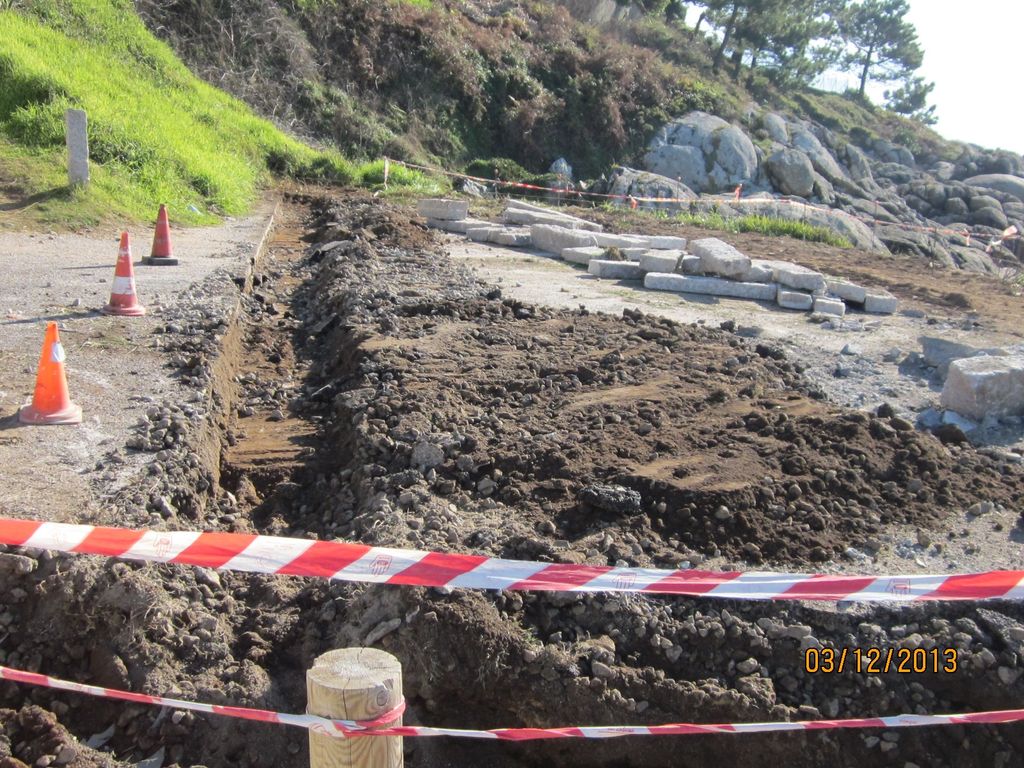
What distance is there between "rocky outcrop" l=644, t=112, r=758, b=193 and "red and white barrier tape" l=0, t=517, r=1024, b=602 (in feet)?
103

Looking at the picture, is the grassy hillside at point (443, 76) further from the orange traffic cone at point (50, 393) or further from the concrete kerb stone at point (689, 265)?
the orange traffic cone at point (50, 393)

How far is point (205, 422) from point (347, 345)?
214cm

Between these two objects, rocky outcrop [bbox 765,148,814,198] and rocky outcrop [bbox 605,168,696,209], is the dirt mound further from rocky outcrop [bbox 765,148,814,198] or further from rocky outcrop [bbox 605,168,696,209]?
rocky outcrop [bbox 765,148,814,198]

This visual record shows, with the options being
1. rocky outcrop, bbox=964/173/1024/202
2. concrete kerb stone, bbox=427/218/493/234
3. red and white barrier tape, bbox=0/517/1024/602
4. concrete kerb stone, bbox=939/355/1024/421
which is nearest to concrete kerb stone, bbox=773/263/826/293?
concrete kerb stone, bbox=939/355/1024/421

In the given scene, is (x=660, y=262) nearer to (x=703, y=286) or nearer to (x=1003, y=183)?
(x=703, y=286)

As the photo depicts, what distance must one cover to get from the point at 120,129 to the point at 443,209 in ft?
17.7

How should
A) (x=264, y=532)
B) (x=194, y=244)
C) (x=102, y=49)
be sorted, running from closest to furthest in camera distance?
(x=264, y=532), (x=194, y=244), (x=102, y=49)

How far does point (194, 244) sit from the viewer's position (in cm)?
1159

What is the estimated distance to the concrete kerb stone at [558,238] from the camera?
14.4 meters

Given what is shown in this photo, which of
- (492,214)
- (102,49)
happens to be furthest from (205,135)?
(492,214)

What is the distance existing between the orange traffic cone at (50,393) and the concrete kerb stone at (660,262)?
8.66 meters

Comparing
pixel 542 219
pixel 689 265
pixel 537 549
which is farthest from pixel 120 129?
pixel 537 549

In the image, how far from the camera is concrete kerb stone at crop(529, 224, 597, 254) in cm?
1435

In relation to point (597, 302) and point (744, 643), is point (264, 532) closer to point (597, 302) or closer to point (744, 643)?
point (744, 643)
